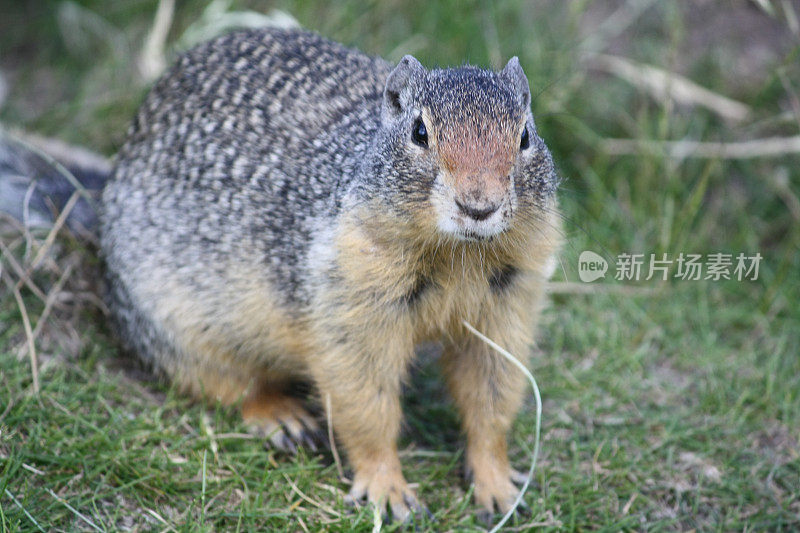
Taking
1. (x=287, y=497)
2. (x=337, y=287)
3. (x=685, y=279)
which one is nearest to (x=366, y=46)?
(x=685, y=279)

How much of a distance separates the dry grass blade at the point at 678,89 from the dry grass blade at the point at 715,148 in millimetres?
273

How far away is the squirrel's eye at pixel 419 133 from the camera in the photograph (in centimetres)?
290

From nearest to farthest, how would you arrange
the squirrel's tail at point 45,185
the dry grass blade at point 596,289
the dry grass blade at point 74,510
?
1. the dry grass blade at point 74,510
2. the squirrel's tail at point 45,185
3. the dry grass blade at point 596,289

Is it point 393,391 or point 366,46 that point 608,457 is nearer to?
point 393,391

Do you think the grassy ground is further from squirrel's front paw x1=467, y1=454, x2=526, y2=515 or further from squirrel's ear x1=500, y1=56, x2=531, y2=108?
squirrel's ear x1=500, y1=56, x2=531, y2=108

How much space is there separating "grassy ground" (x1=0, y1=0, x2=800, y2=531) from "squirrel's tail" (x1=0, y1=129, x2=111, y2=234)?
0.18m

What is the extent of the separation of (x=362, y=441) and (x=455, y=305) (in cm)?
74

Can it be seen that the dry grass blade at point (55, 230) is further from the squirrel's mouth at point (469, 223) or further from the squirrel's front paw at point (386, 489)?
the squirrel's mouth at point (469, 223)

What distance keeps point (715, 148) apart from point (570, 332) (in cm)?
173

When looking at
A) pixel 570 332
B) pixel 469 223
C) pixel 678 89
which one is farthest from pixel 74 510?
pixel 678 89

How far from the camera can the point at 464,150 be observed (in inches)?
109

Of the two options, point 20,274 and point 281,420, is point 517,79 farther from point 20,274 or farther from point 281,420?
point 20,274

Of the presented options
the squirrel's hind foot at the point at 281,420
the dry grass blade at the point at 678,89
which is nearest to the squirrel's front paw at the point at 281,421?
the squirrel's hind foot at the point at 281,420

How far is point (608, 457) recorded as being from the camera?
12.7 feet
